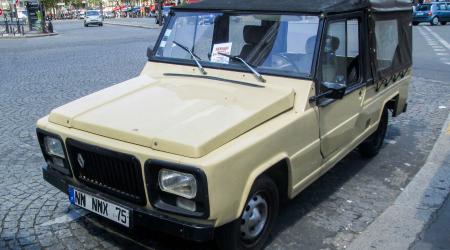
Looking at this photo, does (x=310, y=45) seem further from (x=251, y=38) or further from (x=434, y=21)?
(x=434, y=21)

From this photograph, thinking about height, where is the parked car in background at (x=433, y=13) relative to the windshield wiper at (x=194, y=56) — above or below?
below

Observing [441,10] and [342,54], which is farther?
[441,10]

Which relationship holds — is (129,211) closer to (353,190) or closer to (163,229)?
(163,229)

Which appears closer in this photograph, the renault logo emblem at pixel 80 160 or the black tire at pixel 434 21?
the renault logo emblem at pixel 80 160

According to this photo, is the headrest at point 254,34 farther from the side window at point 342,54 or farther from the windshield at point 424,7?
the windshield at point 424,7

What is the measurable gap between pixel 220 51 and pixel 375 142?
2.61 metres

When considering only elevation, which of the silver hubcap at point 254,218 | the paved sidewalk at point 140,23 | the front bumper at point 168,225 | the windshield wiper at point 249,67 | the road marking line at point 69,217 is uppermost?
the windshield wiper at point 249,67

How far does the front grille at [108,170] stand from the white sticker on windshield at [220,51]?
1.52 m

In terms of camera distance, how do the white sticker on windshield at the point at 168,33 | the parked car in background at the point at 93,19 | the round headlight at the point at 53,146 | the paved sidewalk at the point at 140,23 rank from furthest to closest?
the parked car in background at the point at 93,19
the paved sidewalk at the point at 140,23
the white sticker on windshield at the point at 168,33
the round headlight at the point at 53,146

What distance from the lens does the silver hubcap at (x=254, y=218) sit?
334 centimetres

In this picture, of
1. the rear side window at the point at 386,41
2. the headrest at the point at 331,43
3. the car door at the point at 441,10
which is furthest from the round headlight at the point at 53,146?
the car door at the point at 441,10

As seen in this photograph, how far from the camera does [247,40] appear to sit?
415cm

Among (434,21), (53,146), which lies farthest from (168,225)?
(434,21)

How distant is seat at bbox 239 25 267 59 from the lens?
409 centimetres
